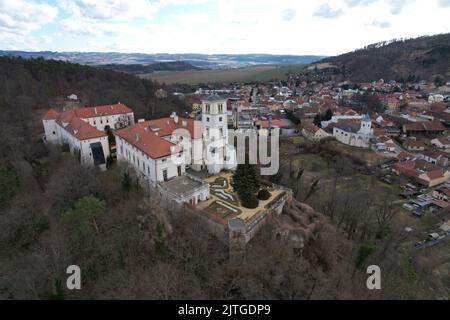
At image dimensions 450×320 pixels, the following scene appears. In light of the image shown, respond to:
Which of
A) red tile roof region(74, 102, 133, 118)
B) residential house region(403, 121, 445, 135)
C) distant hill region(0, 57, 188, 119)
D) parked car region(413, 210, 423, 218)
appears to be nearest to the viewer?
parked car region(413, 210, 423, 218)

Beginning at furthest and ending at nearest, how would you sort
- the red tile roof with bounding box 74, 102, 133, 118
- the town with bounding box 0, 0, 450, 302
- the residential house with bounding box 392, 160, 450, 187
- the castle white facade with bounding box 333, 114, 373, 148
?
the castle white facade with bounding box 333, 114, 373, 148 < the residential house with bounding box 392, 160, 450, 187 < the red tile roof with bounding box 74, 102, 133, 118 < the town with bounding box 0, 0, 450, 302

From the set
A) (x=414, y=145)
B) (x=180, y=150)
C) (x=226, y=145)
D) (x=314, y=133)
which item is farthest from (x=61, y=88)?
(x=414, y=145)

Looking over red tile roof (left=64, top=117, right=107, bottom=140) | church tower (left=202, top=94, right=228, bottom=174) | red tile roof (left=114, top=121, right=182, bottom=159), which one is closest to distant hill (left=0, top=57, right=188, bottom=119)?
red tile roof (left=64, top=117, right=107, bottom=140)

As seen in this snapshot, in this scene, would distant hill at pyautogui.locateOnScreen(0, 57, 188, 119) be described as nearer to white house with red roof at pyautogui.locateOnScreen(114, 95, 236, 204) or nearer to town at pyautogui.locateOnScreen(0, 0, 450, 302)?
town at pyautogui.locateOnScreen(0, 0, 450, 302)

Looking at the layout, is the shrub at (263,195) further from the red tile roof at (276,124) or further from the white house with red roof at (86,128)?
the red tile roof at (276,124)

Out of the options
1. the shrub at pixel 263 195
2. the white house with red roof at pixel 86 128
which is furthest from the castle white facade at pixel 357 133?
the white house with red roof at pixel 86 128

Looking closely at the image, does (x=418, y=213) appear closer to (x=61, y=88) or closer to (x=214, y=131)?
(x=214, y=131)
